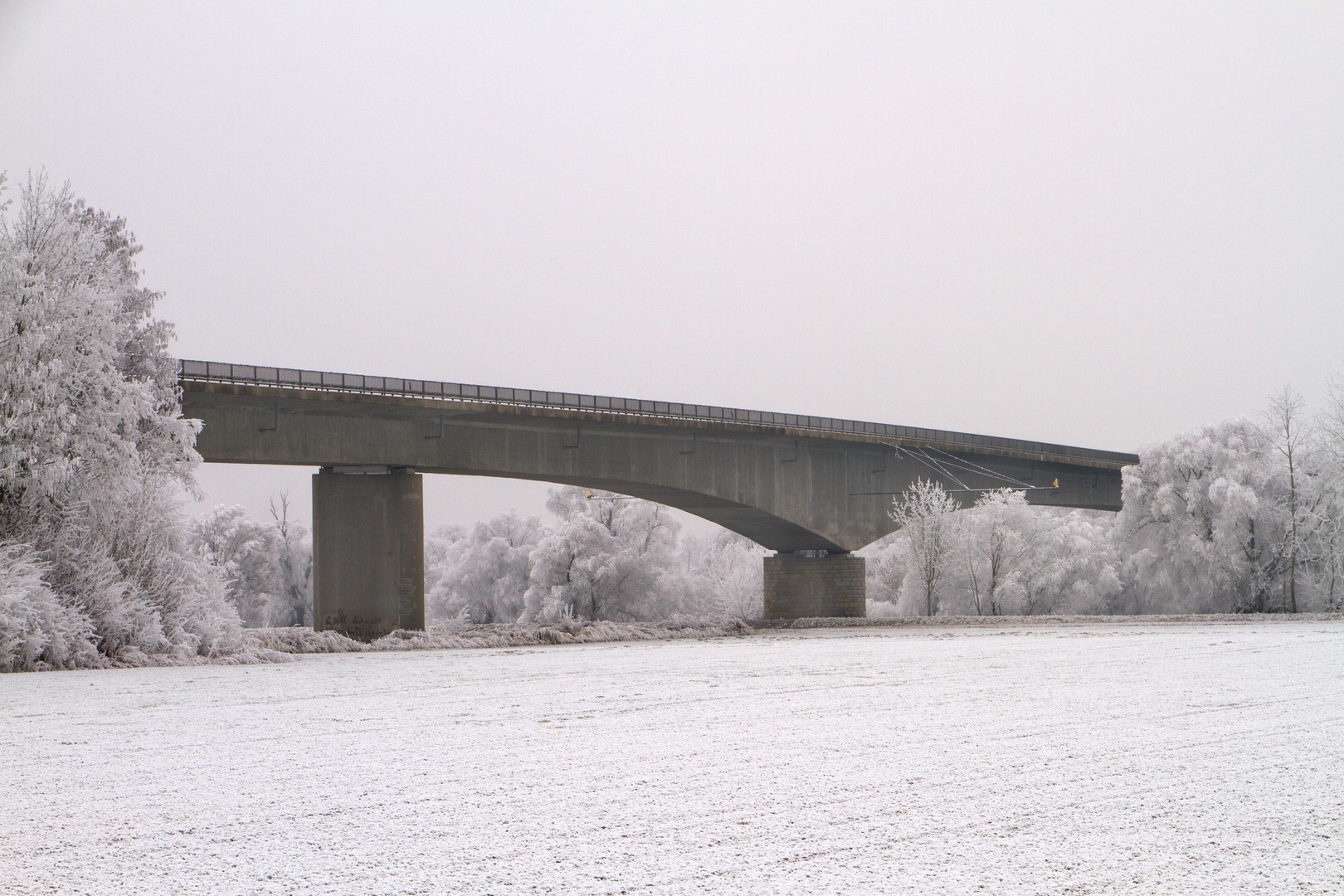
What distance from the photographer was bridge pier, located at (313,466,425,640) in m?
35.2

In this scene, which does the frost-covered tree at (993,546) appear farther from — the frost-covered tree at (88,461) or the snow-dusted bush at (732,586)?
the frost-covered tree at (88,461)

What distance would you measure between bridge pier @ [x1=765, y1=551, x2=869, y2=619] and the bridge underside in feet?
0.29

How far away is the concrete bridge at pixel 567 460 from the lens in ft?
112

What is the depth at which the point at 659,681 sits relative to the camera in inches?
562

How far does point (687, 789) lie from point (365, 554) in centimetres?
3084

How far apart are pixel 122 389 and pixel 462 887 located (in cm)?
2004

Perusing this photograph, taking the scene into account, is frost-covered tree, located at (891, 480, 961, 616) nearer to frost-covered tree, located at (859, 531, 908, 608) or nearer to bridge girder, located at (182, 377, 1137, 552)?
bridge girder, located at (182, 377, 1137, 552)

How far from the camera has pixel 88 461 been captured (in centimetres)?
2088

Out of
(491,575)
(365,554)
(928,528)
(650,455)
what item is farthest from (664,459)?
(491,575)

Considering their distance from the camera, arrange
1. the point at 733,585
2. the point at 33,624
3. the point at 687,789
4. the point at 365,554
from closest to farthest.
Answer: the point at 687,789, the point at 33,624, the point at 365,554, the point at 733,585

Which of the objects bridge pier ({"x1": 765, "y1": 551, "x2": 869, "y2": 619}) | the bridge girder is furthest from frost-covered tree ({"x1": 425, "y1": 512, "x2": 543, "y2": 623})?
the bridge girder

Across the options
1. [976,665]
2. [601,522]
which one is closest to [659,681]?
[976,665]

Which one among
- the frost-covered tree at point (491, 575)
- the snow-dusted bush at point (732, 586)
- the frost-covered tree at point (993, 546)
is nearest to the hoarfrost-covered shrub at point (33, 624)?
the frost-covered tree at point (993, 546)

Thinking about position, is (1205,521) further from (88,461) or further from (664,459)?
(88,461)
